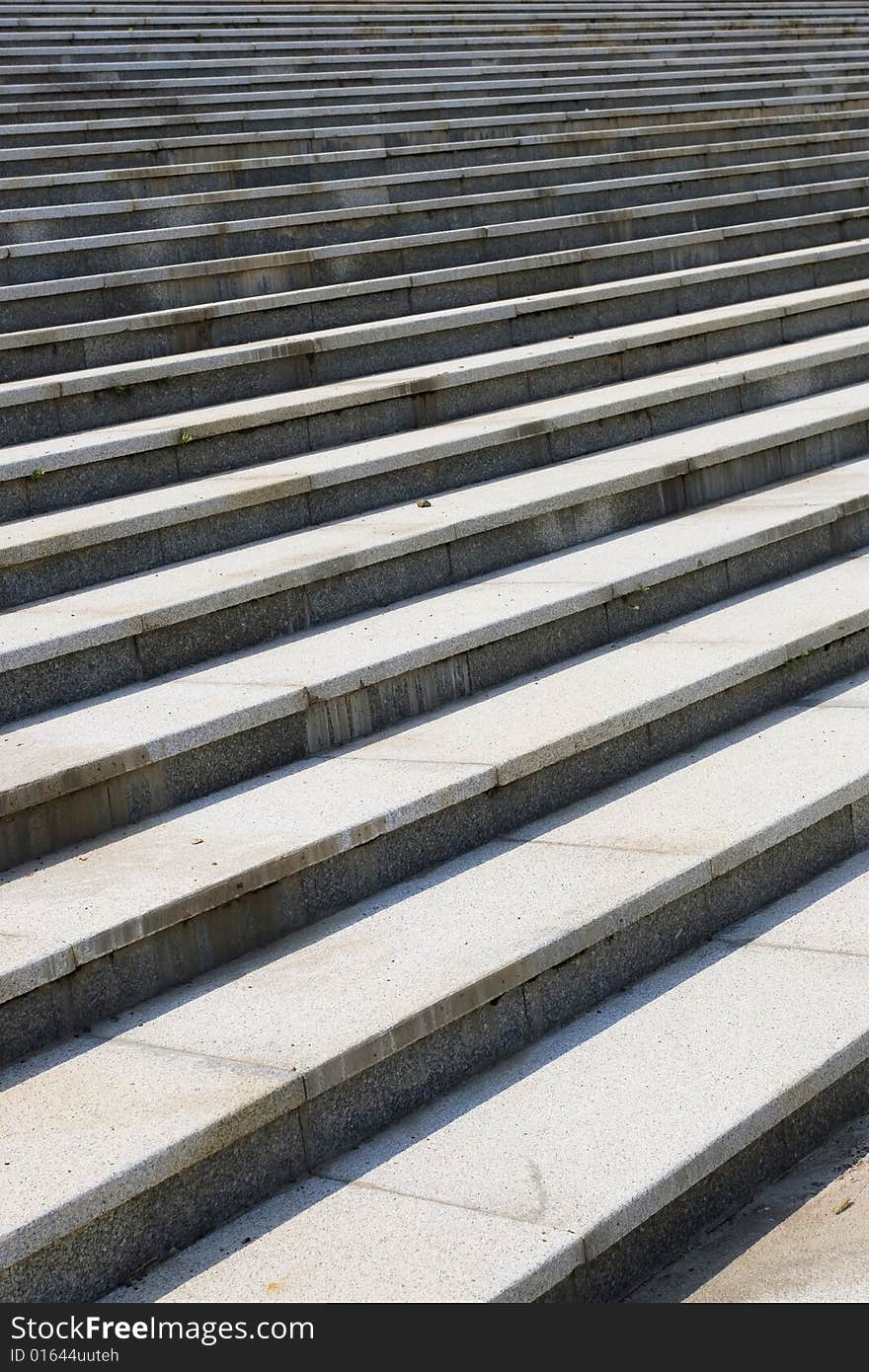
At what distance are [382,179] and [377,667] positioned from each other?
4881mm

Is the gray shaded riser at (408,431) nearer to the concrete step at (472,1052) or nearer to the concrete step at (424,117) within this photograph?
the concrete step at (472,1052)

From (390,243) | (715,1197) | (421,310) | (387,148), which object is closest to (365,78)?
(387,148)

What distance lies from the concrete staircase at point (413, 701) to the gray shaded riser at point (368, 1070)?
0.4 inches

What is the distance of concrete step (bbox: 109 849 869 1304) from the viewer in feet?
8.71

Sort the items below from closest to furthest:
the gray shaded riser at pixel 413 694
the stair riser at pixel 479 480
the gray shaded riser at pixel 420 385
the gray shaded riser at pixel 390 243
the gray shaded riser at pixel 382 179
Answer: the gray shaded riser at pixel 413 694, the stair riser at pixel 479 480, the gray shaded riser at pixel 420 385, the gray shaded riser at pixel 390 243, the gray shaded riser at pixel 382 179

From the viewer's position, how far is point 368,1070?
3.06 m

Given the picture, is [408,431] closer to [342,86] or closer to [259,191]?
[259,191]

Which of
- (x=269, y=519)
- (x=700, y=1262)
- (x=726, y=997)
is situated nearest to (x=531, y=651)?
(x=269, y=519)

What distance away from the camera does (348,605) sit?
5.00m

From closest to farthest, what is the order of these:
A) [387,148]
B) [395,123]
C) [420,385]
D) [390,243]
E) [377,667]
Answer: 1. [377,667]
2. [420,385]
3. [390,243]
4. [387,148]
5. [395,123]

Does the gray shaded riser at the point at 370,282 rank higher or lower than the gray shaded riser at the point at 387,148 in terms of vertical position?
lower

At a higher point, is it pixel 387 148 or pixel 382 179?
pixel 387 148

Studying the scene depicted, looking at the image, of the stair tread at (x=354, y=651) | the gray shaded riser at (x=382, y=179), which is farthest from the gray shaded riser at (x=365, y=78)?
the stair tread at (x=354, y=651)

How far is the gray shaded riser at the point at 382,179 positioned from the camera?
766cm
